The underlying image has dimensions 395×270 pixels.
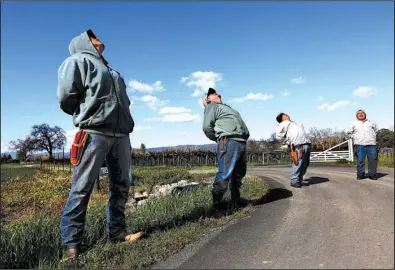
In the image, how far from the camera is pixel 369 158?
7496 mm

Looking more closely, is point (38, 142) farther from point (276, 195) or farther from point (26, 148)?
point (276, 195)

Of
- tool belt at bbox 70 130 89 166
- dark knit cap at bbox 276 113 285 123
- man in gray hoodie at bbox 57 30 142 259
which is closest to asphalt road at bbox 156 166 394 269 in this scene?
man in gray hoodie at bbox 57 30 142 259

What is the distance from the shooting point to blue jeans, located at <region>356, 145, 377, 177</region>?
24.0 ft

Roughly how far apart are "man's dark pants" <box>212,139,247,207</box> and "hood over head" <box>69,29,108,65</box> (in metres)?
2.36

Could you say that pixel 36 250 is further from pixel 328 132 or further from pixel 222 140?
pixel 328 132

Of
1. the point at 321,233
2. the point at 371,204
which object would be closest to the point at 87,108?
the point at 321,233

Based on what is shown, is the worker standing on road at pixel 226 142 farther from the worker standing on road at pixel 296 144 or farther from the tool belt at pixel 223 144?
the worker standing on road at pixel 296 144

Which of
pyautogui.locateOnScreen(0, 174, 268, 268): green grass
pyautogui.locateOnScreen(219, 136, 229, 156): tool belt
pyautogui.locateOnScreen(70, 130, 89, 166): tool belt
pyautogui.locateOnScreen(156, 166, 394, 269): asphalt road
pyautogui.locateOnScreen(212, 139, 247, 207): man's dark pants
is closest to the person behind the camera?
pyautogui.locateOnScreen(156, 166, 394, 269): asphalt road

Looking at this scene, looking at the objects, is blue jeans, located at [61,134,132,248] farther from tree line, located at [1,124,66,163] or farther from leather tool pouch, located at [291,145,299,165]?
tree line, located at [1,124,66,163]

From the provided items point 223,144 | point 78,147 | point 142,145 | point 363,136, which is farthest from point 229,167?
point 142,145

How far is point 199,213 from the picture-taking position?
4.85 metres

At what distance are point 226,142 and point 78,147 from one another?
2.45 metres

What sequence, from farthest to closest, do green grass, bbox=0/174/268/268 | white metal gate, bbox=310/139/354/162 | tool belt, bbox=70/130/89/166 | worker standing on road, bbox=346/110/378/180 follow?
white metal gate, bbox=310/139/354/162 → worker standing on road, bbox=346/110/378/180 → tool belt, bbox=70/130/89/166 → green grass, bbox=0/174/268/268

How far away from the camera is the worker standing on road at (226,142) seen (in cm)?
508
